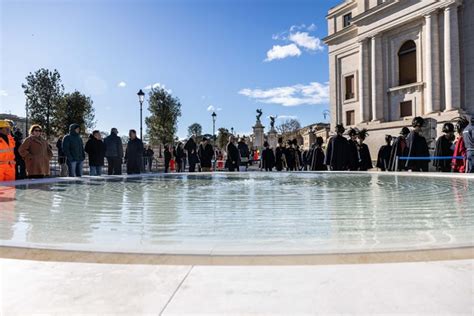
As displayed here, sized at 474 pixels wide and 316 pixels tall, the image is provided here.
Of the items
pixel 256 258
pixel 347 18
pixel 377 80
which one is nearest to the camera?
pixel 256 258

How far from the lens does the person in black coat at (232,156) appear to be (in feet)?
49.6

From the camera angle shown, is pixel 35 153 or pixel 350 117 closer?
pixel 35 153

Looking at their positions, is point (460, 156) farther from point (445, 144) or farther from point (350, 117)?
point (350, 117)

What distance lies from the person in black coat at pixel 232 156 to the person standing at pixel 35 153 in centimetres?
707

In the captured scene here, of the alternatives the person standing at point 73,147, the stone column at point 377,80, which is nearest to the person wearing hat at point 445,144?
the person standing at point 73,147

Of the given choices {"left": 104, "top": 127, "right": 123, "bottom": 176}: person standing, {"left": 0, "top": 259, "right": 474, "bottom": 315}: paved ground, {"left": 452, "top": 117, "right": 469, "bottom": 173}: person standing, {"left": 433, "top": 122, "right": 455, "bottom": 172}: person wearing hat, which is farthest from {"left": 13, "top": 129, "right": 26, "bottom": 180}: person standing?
{"left": 433, "top": 122, "right": 455, "bottom": 172}: person wearing hat

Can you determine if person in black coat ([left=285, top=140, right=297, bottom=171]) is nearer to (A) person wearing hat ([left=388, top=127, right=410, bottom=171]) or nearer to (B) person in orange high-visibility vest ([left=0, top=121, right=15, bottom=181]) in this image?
(A) person wearing hat ([left=388, top=127, right=410, bottom=171])

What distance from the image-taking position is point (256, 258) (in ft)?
7.90

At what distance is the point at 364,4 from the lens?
34.4 m

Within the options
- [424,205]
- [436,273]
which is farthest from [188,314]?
[424,205]

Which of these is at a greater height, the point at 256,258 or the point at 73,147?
the point at 73,147

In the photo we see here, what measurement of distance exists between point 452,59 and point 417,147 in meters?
19.3

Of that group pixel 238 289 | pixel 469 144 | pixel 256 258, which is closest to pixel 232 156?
pixel 469 144

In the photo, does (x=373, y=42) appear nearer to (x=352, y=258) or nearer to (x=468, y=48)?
(x=468, y=48)
